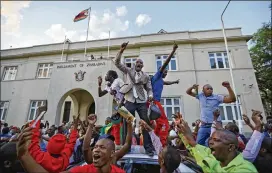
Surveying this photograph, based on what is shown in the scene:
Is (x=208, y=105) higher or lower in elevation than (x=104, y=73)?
lower

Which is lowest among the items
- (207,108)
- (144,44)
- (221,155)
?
(221,155)

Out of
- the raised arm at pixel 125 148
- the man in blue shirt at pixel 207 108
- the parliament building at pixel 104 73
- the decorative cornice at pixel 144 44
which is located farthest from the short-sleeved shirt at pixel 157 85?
the decorative cornice at pixel 144 44

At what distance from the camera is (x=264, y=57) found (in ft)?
59.4

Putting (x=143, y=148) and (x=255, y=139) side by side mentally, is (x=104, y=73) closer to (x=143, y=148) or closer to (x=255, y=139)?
(x=143, y=148)

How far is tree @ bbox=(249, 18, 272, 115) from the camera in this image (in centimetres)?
1778

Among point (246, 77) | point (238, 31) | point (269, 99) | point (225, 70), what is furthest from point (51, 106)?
point (269, 99)

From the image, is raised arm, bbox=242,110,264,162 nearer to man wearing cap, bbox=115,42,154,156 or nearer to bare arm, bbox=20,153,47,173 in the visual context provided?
man wearing cap, bbox=115,42,154,156

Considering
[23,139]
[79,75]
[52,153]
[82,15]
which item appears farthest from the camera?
[82,15]

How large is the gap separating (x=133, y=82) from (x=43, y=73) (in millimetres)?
14881

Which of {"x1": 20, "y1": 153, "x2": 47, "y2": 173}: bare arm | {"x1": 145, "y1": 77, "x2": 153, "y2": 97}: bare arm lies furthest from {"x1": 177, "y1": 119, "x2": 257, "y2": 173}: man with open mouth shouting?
{"x1": 145, "y1": 77, "x2": 153, "y2": 97}: bare arm

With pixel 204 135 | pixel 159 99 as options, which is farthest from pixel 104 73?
pixel 204 135

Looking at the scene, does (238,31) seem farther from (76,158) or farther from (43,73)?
(43,73)

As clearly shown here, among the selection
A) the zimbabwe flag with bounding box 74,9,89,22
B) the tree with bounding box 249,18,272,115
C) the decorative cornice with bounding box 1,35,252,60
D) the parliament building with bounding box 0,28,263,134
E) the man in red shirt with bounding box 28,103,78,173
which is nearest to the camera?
the man in red shirt with bounding box 28,103,78,173

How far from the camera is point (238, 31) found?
13.8 meters
